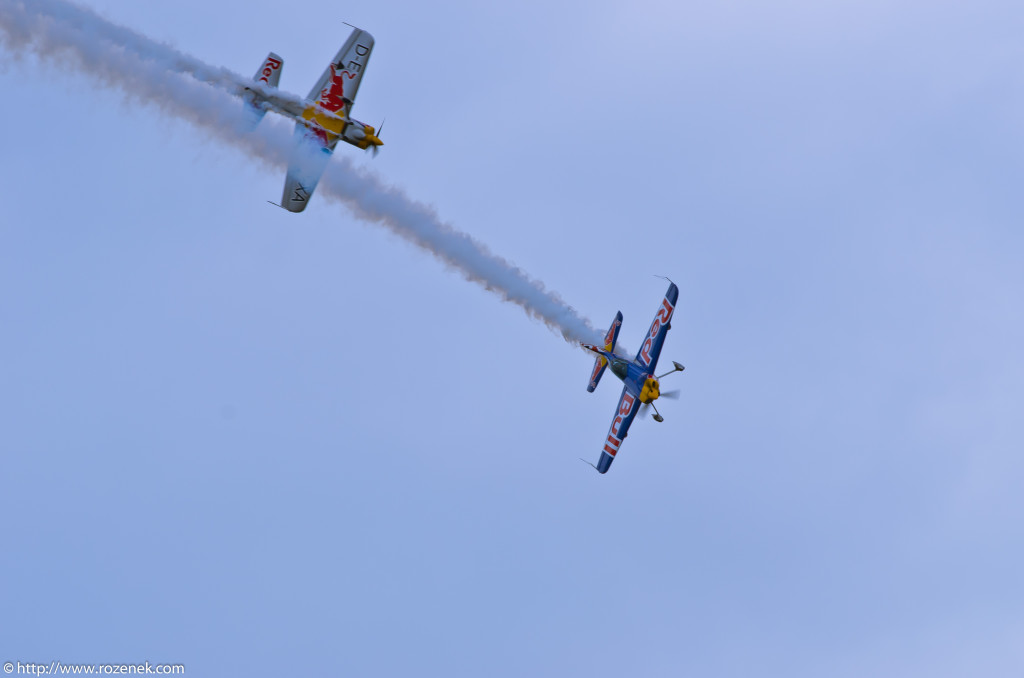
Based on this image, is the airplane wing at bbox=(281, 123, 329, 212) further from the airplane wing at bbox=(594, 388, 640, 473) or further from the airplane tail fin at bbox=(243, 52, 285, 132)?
the airplane wing at bbox=(594, 388, 640, 473)

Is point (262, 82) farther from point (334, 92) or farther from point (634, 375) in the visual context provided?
point (634, 375)

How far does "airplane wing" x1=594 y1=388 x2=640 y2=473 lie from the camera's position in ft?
145

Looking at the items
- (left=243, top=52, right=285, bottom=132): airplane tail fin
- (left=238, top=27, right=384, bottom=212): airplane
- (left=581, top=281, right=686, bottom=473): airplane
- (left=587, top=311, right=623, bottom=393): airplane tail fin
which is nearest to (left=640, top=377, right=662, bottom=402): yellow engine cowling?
(left=581, top=281, right=686, bottom=473): airplane

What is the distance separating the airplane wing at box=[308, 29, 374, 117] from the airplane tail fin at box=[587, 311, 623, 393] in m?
14.7

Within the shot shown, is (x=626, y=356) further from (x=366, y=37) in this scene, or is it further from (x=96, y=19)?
(x=96, y=19)

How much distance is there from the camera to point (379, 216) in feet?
135

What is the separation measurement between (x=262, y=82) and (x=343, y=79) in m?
2.84

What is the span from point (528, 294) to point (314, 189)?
10490 mm

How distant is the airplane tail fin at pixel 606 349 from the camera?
151ft

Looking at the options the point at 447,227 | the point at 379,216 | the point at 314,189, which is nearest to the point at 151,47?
the point at 314,189

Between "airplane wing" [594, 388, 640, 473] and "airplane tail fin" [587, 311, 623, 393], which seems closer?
"airplane wing" [594, 388, 640, 473]

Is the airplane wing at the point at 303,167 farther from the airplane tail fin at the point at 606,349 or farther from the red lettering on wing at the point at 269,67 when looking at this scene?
the airplane tail fin at the point at 606,349

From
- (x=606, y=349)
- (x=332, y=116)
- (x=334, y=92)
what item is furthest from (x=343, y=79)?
(x=606, y=349)

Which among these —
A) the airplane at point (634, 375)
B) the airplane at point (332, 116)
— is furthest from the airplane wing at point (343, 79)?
the airplane at point (634, 375)
